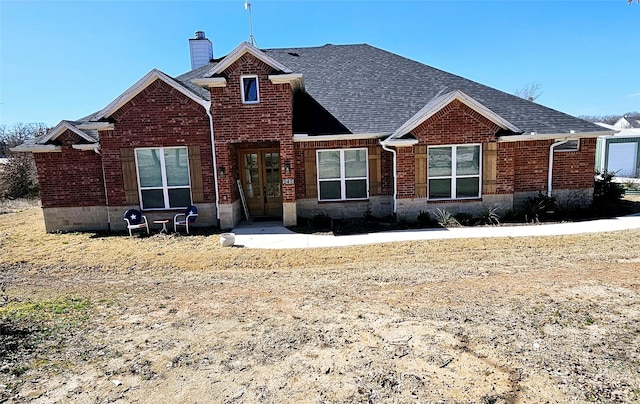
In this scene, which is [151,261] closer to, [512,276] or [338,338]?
[338,338]

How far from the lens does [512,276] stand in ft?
20.8

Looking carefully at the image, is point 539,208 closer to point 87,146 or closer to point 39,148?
point 87,146

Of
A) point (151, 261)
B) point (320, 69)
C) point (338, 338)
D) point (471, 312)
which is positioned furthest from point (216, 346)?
point (320, 69)

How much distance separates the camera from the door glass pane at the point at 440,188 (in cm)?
1194

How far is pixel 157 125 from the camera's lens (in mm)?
11430

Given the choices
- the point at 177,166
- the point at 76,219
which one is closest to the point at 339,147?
the point at 177,166

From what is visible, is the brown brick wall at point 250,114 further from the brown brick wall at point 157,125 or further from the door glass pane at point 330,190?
the door glass pane at point 330,190

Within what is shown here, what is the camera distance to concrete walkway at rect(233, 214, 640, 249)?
954 cm

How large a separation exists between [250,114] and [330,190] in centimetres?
366

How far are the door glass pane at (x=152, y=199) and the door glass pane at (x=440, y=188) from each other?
29.4 ft

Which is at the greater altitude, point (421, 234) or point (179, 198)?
point (179, 198)

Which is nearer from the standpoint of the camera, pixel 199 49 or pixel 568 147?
pixel 568 147

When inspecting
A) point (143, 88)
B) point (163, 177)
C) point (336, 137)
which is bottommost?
point (163, 177)

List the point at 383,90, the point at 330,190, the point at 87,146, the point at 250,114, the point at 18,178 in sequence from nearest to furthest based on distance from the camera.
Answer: the point at 250,114
the point at 87,146
the point at 330,190
the point at 383,90
the point at 18,178
